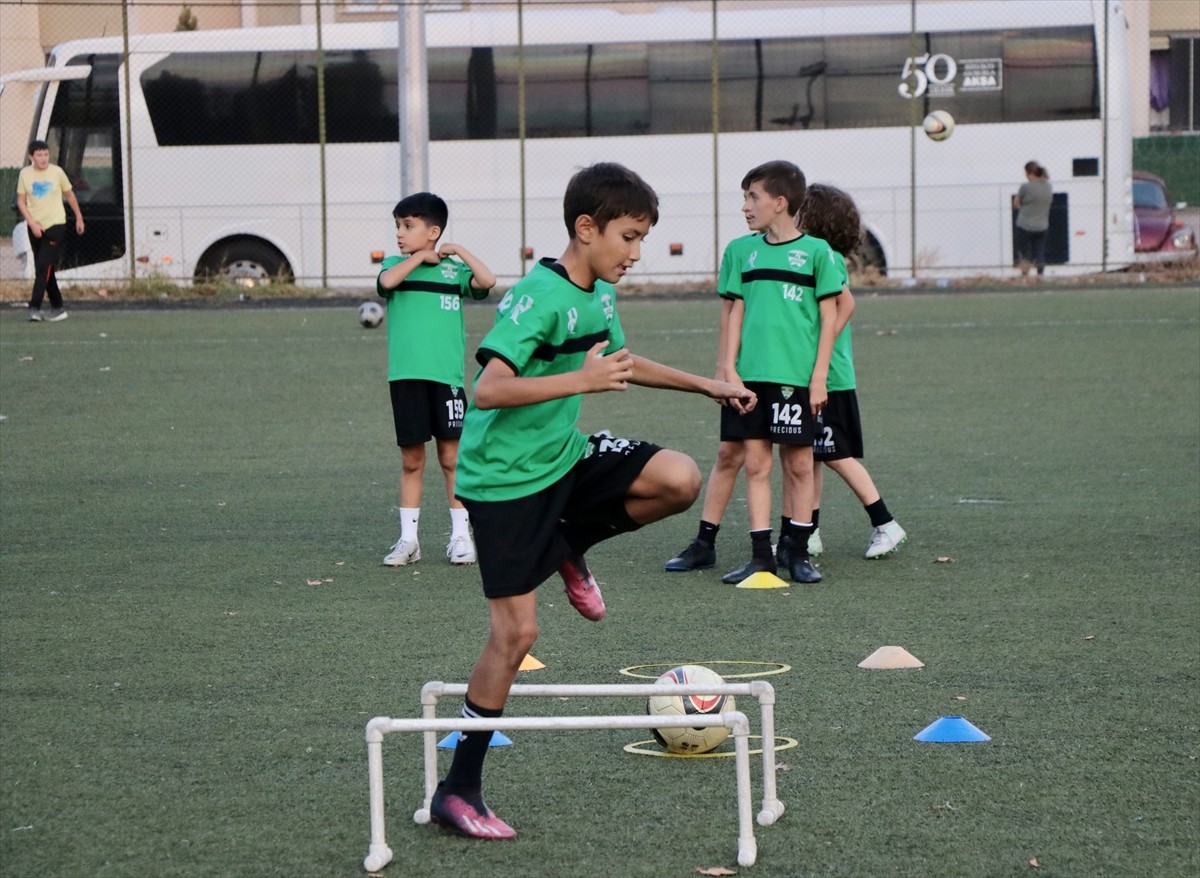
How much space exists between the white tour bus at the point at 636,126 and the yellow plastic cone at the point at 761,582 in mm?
17238

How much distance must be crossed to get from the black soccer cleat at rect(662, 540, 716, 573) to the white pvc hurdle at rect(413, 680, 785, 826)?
3.36 m

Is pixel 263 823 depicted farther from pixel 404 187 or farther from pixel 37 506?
pixel 404 187

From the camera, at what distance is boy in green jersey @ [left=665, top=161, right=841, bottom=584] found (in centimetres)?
718

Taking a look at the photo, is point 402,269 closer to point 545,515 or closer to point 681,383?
point 681,383

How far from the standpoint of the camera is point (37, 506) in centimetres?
934

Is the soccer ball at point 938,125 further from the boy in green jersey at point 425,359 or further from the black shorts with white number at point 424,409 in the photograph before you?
the black shorts with white number at point 424,409

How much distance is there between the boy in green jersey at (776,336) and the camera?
23.6 feet

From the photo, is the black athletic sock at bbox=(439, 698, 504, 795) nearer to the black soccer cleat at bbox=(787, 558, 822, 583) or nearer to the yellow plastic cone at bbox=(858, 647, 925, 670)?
the yellow plastic cone at bbox=(858, 647, 925, 670)

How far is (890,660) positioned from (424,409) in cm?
299

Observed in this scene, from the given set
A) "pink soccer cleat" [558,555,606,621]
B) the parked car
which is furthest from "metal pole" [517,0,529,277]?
"pink soccer cleat" [558,555,606,621]

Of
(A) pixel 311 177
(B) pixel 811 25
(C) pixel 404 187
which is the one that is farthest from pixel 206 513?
(B) pixel 811 25

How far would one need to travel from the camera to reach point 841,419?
7832 mm

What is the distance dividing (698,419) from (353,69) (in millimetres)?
13607

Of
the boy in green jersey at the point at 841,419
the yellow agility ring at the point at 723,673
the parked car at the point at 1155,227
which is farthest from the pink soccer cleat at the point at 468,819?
the parked car at the point at 1155,227
